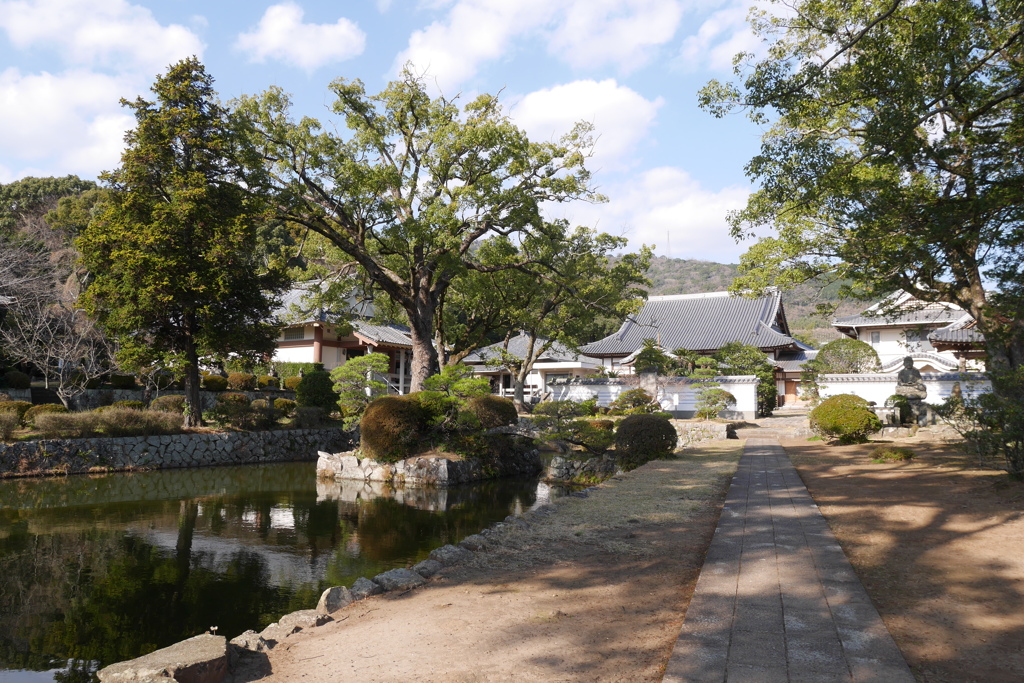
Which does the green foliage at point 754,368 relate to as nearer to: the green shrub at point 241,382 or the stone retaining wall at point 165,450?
the stone retaining wall at point 165,450

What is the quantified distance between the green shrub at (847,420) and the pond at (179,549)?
7.56 metres

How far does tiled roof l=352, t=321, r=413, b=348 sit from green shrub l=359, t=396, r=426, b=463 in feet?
46.9

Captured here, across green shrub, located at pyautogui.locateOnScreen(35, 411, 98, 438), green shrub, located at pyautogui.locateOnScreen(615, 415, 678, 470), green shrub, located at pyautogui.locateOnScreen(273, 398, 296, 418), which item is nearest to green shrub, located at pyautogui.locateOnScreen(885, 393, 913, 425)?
green shrub, located at pyautogui.locateOnScreen(615, 415, 678, 470)

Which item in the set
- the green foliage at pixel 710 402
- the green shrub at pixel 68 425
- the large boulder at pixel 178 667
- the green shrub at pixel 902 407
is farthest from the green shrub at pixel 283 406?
the green shrub at pixel 902 407

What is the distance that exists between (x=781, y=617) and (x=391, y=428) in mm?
12107

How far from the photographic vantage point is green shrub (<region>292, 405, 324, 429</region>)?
20719mm

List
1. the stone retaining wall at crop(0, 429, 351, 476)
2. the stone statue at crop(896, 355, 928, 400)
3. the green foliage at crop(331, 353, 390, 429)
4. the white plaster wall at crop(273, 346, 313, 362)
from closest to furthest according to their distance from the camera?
the stone retaining wall at crop(0, 429, 351, 476) → the green foliage at crop(331, 353, 390, 429) → the stone statue at crop(896, 355, 928, 400) → the white plaster wall at crop(273, 346, 313, 362)

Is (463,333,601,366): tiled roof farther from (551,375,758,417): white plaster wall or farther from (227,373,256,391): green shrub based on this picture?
(227,373,256,391): green shrub

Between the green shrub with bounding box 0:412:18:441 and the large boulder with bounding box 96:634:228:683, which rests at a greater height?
the green shrub with bounding box 0:412:18:441

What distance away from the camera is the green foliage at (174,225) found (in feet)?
52.4

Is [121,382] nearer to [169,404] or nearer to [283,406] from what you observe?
[169,404]

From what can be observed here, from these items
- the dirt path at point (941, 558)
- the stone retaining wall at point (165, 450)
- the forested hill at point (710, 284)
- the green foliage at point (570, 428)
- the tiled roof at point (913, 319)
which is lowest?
the stone retaining wall at point (165, 450)

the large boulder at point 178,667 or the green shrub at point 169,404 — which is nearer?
the large boulder at point 178,667

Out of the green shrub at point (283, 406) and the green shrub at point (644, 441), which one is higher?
the green shrub at point (283, 406)
